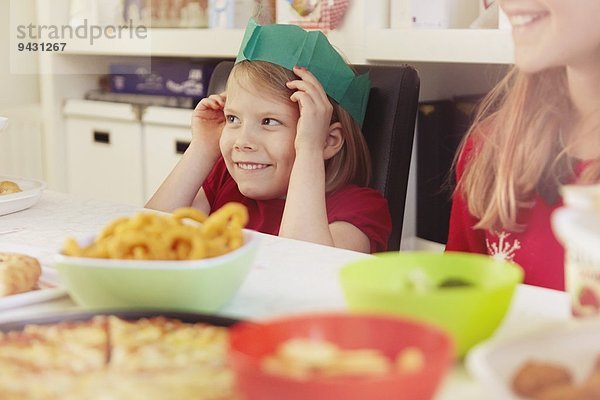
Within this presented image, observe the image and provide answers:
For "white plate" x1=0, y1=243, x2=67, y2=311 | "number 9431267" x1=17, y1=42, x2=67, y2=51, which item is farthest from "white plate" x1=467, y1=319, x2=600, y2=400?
"number 9431267" x1=17, y1=42, x2=67, y2=51

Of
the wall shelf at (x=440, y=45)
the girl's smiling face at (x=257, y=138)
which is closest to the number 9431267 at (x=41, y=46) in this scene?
the wall shelf at (x=440, y=45)

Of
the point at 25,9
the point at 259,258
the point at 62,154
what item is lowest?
the point at 62,154

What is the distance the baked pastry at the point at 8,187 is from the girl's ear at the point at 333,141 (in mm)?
555

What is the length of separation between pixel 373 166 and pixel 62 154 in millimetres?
1809

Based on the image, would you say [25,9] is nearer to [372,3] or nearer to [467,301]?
[372,3]

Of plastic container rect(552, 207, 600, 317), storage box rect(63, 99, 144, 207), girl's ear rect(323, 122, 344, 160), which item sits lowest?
storage box rect(63, 99, 144, 207)

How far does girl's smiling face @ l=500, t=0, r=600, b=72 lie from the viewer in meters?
1.23

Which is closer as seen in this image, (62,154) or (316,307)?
(316,307)

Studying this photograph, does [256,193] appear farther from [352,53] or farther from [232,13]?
[232,13]

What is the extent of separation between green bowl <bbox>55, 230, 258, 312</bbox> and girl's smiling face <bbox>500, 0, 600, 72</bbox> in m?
0.61

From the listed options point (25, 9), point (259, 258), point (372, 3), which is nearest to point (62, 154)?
point (25, 9)

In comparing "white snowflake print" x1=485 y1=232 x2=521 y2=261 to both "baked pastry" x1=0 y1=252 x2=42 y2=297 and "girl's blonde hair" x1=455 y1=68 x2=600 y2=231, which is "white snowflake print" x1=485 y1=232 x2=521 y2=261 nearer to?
"girl's blonde hair" x1=455 y1=68 x2=600 y2=231

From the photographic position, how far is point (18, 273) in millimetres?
915

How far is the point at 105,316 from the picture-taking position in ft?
2.38
